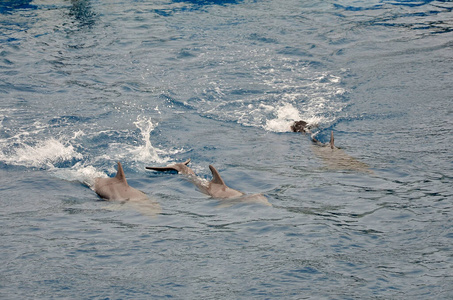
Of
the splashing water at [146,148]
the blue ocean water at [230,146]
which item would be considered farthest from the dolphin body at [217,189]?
the splashing water at [146,148]

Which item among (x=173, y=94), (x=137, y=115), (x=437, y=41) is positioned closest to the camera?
(x=137, y=115)

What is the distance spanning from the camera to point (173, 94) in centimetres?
1359

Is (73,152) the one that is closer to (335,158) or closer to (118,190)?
(118,190)

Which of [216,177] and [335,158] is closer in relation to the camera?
[216,177]

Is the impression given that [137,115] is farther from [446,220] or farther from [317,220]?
[446,220]

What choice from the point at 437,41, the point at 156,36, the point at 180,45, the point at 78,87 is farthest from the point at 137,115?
the point at 437,41

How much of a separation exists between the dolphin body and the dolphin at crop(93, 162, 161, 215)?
0.69 metres

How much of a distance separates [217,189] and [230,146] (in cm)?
248

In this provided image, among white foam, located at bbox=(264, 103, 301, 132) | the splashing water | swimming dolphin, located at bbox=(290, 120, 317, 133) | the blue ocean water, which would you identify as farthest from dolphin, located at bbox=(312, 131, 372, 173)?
the splashing water

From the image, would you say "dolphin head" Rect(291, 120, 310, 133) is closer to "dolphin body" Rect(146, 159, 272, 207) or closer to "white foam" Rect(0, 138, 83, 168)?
"dolphin body" Rect(146, 159, 272, 207)

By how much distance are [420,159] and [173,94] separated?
649 centimetres

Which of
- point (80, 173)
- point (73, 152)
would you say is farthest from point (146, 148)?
point (80, 173)

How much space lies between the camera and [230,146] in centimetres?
1080

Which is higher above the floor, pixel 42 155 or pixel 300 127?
pixel 300 127
